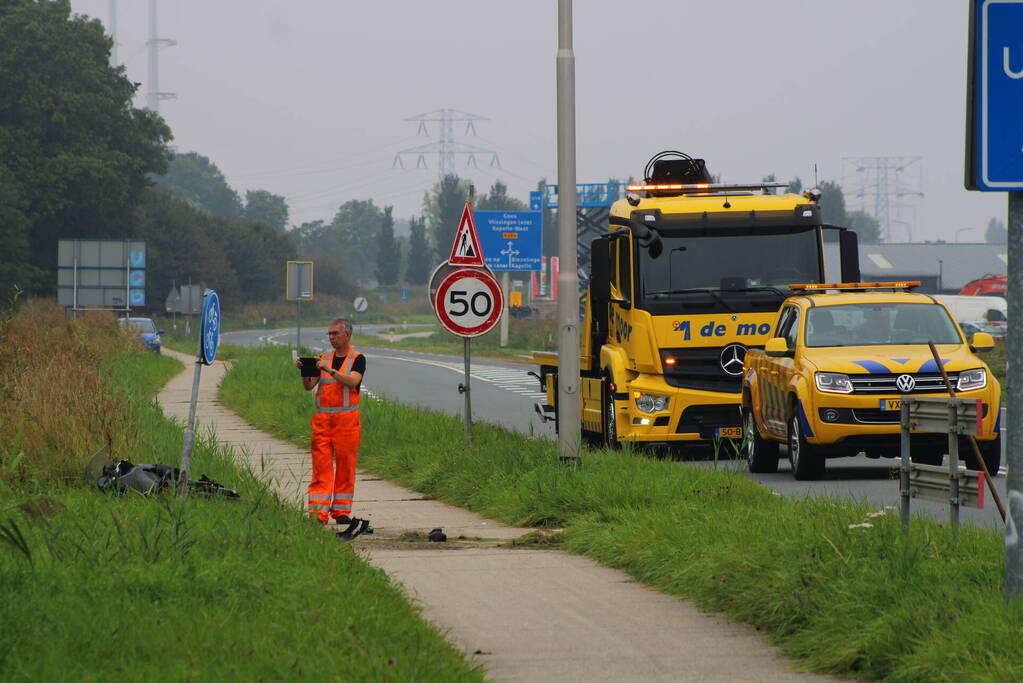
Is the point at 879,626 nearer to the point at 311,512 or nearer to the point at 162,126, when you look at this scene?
the point at 311,512

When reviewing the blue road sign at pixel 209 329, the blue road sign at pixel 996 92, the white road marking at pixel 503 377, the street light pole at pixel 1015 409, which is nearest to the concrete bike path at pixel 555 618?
the street light pole at pixel 1015 409

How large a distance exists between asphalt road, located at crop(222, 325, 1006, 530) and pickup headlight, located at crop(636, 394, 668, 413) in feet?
2.19

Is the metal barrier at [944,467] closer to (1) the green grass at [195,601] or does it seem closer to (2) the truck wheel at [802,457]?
(1) the green grass at [195,601]

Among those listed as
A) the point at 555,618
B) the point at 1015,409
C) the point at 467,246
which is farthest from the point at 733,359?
the point at 1015,409

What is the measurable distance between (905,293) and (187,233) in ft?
328

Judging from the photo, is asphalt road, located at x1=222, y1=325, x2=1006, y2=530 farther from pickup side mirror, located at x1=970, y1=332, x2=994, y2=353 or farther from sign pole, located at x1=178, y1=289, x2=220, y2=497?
sign pole, located at x1=178, y1=289, x2=220, y2=497

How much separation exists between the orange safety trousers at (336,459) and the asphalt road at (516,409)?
132 inches

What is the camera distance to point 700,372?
1730cm

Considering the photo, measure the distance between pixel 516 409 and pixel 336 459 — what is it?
1712 centimetres

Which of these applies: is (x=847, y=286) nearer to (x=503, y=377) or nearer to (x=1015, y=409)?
(x=1015, y=409)

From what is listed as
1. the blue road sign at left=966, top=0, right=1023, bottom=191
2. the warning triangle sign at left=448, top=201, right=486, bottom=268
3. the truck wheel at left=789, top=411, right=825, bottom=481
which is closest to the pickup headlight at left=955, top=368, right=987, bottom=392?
the truck wheel at left=789, top=411, right=825, bottom=481

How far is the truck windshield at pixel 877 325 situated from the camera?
15.9m

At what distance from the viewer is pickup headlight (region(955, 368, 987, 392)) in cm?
1517

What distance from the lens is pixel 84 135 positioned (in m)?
80.4
